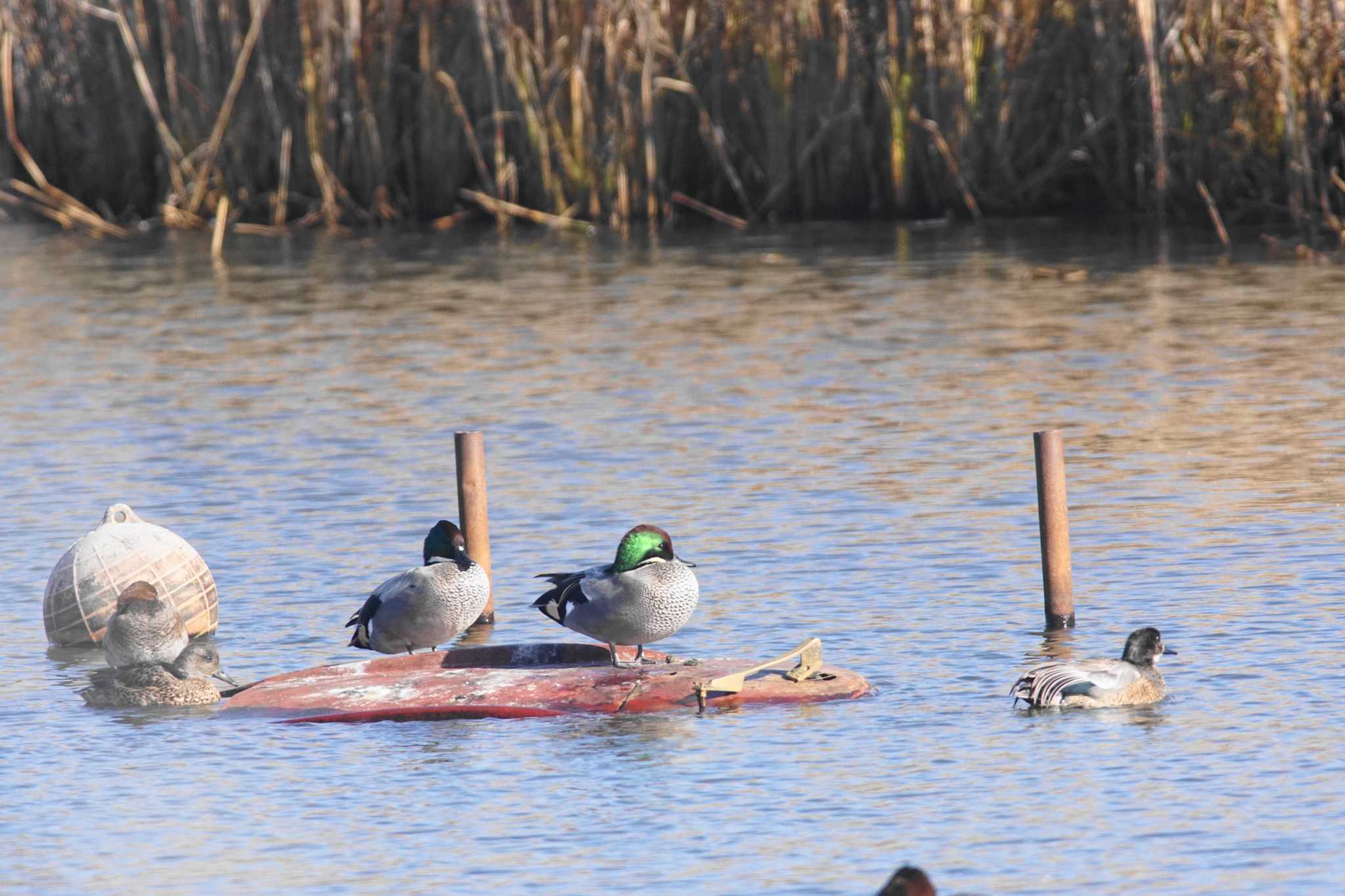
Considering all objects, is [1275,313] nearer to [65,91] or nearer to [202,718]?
[202,718]

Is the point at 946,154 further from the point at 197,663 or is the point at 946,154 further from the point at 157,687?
the point at 157,687

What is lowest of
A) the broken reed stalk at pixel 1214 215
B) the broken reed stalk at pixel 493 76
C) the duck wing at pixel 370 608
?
the duck wing at pixel 370 608

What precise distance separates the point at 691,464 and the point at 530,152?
13307 mm

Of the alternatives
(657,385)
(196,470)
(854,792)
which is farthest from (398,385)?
(854,792)

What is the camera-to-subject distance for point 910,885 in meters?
6.34

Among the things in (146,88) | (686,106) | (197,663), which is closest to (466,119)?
(686,106)

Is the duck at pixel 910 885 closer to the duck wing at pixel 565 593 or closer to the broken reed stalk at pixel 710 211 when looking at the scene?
the duck wing at pixel 565 593

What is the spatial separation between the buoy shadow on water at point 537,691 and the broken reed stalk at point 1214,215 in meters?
14.7

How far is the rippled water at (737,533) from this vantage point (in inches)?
356

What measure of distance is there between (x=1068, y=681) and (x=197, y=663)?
4020mm

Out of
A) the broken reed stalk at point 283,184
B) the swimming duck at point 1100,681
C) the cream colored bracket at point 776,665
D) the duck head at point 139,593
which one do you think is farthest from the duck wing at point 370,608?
the broken reed stalk at point 283,184

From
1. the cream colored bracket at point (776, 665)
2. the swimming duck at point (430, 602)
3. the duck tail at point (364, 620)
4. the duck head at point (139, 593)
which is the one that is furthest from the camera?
the duck head at point (139, 593)

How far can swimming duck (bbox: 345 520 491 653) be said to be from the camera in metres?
11.5

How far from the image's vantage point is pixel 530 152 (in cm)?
2970
